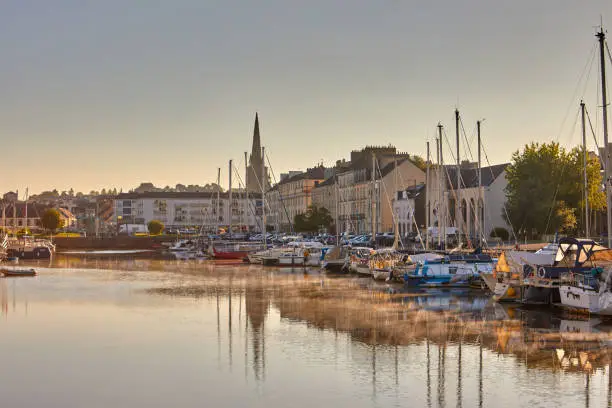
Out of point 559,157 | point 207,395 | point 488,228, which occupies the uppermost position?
point 559,157

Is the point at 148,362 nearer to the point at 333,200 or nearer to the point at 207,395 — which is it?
the point at 207,395

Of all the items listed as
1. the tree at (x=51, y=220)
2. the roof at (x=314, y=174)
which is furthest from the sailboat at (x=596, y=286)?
the tree at (x=51, y=220)

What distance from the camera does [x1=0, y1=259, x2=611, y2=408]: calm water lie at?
87.0 feet

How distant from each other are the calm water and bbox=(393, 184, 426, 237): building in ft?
240

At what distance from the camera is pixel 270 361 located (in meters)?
32.2

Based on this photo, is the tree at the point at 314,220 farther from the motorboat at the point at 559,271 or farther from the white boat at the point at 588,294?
the white boat at the point at 588,294

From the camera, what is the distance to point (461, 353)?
110ft

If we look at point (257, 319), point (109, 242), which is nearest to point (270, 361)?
point (257, 319)

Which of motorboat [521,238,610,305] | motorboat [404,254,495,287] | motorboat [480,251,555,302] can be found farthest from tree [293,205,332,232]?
motorboat [521,238,610,305]

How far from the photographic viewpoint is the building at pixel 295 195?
176m

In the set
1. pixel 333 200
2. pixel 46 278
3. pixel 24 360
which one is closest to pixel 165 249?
pixel 333 200

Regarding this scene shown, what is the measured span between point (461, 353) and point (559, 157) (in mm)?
61684

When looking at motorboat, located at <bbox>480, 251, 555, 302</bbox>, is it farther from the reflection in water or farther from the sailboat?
the reflection in water

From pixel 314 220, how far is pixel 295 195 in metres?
34.0
